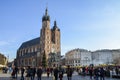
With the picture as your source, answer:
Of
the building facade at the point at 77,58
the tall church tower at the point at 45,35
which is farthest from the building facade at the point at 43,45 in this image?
the building facade at the point at 77,58

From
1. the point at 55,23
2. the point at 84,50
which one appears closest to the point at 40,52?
the point at 55,23

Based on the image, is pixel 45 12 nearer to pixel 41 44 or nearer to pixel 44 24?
pixel 44 24

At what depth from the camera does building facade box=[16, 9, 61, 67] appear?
117 metres

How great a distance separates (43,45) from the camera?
386 feet

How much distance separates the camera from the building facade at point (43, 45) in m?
117

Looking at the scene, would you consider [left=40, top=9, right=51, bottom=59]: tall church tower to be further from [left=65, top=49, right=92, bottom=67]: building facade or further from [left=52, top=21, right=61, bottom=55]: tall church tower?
[left=65, top=49, right=92, bottom=67]: building facade

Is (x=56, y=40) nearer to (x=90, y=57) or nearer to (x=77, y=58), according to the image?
(x=77, y=58)

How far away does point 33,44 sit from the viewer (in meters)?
132

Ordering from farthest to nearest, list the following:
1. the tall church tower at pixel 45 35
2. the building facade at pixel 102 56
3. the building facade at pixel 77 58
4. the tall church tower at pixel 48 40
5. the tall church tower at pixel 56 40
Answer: the building facade at pixel 102 56
the building facade at pixel 77 58
the tall church tower at pixel 56 40
the tall church tower at pixel 45 35
the tall church tower at pixel 48 40

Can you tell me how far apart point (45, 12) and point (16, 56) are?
149 feet

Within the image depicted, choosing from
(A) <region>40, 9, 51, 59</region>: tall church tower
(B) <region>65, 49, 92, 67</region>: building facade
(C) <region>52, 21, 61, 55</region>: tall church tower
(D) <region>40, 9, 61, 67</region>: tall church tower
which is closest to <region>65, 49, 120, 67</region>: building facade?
(B) <region>65, 49, 92, 67</region>: building facade

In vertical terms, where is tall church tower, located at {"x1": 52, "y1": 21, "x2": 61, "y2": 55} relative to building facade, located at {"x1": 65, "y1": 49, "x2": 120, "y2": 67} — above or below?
above

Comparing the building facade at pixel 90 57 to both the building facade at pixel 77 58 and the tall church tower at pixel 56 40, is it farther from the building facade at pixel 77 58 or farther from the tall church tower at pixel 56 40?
the tall church tower at pixel 56 40

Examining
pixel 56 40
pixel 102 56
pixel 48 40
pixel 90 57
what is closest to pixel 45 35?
pixel 48 40
